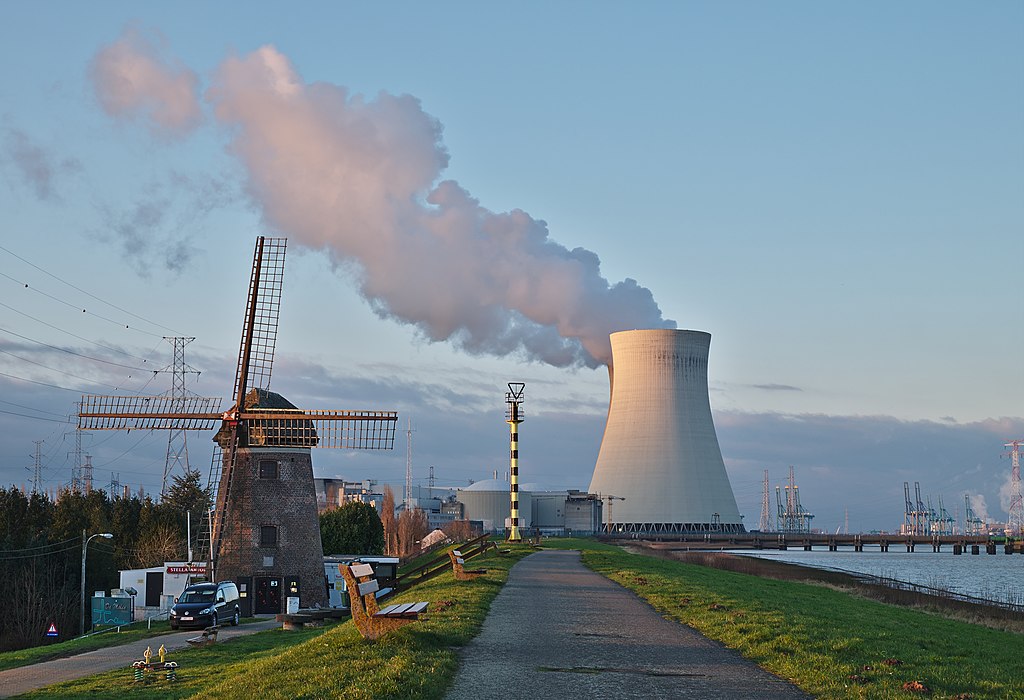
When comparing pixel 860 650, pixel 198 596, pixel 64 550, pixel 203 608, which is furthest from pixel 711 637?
pixel 64 550

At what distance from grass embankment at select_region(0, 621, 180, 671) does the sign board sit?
1196 cm

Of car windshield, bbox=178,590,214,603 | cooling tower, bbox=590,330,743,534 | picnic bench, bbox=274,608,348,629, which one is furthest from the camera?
cooling tower, bbox=590,330,743,534

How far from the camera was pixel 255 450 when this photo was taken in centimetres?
4441

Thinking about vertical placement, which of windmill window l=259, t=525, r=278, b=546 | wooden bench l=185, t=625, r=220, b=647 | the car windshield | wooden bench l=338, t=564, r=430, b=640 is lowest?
wooden bench l=185, t=625, r=220, b=647

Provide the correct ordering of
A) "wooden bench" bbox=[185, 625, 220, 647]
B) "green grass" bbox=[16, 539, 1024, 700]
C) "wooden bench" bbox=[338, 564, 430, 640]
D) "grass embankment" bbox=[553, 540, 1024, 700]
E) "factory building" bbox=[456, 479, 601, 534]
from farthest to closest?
"factory building" bbox=[456, 479, 601, 534] < "wooden bench" bbox=[185, 625, 220, 647] < "wooden bench" bbox=[338, 564, 430, 640] < "grass embankment" bbox=[553, 540, 1024, 700] < "green grass" bbox=[16, 539, 1024, 700]

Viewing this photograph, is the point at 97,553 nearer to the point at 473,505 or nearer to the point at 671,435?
the point at 671,435

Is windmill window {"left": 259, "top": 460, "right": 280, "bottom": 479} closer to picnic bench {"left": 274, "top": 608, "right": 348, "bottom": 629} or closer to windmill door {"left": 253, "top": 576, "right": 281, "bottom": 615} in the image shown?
windmill door {"left": 253, "top": 576, "right": 281, "bottom": 615}

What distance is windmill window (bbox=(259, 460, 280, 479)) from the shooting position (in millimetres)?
44125

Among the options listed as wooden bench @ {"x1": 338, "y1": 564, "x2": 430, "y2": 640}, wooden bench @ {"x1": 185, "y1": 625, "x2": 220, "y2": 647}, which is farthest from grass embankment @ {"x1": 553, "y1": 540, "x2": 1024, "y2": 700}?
wooden bench @ {"x1": 185, "y1": 625, "x2": 220, "y2": 647}

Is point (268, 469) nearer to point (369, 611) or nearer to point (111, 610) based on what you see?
point (111, 610)

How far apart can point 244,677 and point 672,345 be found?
222 ft

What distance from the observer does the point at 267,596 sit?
142 ft

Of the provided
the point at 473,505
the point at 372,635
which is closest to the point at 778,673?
the point at 372,635

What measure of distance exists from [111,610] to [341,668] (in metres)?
40.3
